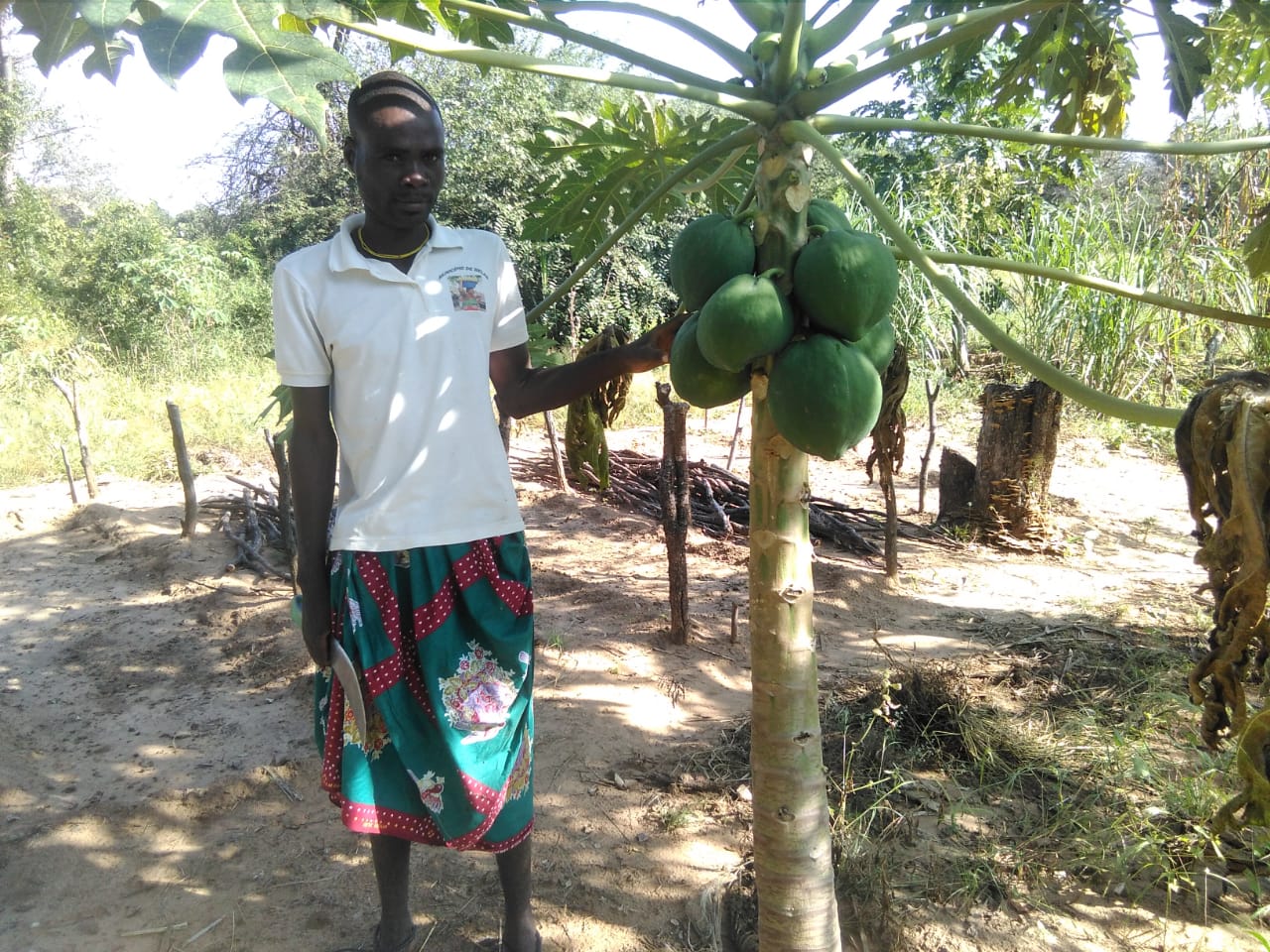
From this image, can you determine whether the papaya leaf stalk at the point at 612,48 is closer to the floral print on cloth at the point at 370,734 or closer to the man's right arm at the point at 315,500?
the man's right arm at the point at 315,500

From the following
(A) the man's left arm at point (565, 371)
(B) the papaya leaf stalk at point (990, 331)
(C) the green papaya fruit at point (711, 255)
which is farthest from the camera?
(A) the man's left arm at point (565, 371)

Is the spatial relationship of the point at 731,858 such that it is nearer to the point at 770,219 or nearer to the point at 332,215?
the point at 770,219

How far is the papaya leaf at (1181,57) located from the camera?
2318 millimetres

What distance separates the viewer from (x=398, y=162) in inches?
67.1

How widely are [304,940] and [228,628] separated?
2.35 metres

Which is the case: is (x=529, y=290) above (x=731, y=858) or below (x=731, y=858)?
above

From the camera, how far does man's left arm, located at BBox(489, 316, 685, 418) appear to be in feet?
5.41

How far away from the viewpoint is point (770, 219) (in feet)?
4.48

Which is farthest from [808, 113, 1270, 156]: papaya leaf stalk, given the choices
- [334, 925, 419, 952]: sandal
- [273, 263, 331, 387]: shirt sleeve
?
[334, 925, 419, 952]: sandal

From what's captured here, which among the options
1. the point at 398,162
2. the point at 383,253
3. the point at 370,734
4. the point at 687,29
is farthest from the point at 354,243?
the point at 370,734

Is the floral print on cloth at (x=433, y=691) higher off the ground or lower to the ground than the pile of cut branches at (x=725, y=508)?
higher

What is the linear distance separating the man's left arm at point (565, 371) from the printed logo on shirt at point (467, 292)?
14 cm

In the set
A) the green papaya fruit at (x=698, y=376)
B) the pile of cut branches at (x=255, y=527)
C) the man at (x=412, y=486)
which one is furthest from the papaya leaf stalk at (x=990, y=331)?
the pile of cut branches at (x=255, y=527)

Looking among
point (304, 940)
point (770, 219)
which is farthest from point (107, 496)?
point (770, 219)
